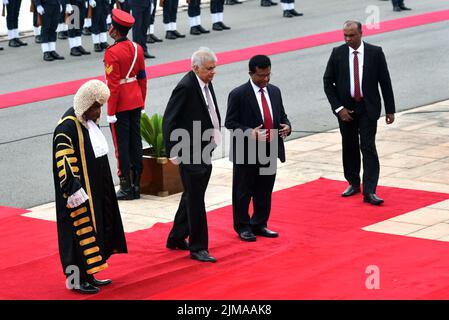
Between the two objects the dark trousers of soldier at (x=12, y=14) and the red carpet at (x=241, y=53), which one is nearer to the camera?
the red carpet at (x=241, y=53)

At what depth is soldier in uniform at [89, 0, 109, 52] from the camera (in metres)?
24.0

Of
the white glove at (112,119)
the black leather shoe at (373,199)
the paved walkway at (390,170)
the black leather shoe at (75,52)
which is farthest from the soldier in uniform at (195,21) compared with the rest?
the black leather shoe at (373,199)

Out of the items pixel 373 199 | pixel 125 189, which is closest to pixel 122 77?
pixel 125 189

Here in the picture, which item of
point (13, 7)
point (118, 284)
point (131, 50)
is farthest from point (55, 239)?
point (13, 7)

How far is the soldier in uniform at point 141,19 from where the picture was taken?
22.6 meters

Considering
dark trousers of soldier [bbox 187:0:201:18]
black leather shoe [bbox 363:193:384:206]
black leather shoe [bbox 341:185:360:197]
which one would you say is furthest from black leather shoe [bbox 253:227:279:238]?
dark trousers of soldier [bbox 187:0:201:18]

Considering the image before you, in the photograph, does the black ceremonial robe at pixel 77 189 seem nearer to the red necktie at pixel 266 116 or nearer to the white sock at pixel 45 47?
the red necktie at pixel 266 116

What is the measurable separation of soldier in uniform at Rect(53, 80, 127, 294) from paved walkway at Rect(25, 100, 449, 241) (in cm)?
209

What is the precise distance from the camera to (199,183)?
1091 cm

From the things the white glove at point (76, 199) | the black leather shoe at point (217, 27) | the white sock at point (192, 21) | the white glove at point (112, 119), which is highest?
the white glove at point (76, 199)

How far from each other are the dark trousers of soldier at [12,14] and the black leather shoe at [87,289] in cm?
1560
